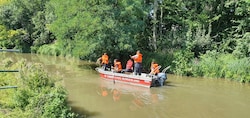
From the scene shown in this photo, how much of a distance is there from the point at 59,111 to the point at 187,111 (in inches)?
220

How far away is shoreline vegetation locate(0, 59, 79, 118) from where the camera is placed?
9047mm

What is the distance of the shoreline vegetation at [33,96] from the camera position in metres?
9.05

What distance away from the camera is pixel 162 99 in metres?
15.0

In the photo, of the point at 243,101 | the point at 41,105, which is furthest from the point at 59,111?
the point at 243,101

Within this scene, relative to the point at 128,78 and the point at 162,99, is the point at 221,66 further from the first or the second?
the point at 162,99

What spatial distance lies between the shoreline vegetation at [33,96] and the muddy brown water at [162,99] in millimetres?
954

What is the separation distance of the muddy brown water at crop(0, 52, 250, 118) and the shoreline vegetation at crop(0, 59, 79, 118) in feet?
3.13

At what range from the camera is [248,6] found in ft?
72.0

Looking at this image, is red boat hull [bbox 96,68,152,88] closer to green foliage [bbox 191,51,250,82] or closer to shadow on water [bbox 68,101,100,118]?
green foliage [bbox 191,51,250,82]

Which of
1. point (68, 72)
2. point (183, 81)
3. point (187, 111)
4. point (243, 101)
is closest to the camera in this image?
point (187, 111)

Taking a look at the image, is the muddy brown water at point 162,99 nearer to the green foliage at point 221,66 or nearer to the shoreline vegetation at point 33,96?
the green foliage at point 221,66

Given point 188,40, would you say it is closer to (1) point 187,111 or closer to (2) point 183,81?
(2) point 183,81

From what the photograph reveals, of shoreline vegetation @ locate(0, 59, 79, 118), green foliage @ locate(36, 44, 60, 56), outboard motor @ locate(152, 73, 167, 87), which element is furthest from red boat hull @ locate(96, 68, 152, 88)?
green foliage @ locate(36, 44, 60, 56)

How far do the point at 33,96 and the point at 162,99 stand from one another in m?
6.88
